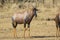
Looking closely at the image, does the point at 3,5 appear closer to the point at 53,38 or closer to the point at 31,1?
the point at 31,1

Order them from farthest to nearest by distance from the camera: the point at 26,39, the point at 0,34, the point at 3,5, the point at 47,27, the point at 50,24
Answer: the point at 3,5 < the point at 50,24 < the point at 47,27 < the point at 0,34 < the point at 26,39

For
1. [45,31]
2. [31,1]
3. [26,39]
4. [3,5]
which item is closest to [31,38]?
[26,39]

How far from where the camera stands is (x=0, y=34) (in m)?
22.8

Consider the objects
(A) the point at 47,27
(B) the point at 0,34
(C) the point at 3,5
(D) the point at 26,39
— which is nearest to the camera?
(D) the point at 26,39

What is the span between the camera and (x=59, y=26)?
21328 mm

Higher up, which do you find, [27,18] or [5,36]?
[27,18]

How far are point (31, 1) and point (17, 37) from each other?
3267 cm

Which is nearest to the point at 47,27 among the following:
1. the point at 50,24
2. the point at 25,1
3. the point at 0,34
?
the point at 50,24

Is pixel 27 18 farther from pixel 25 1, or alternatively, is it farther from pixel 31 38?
pixel 25 1

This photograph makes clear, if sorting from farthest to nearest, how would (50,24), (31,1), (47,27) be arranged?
(31,1), (50,24), (47,27)

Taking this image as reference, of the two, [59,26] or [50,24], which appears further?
[50,24]

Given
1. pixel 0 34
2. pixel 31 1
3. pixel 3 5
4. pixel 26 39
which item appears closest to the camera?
pixel 26 39

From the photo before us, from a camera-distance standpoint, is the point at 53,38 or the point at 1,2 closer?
the point at 53,38

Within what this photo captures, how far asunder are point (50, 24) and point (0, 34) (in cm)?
673
